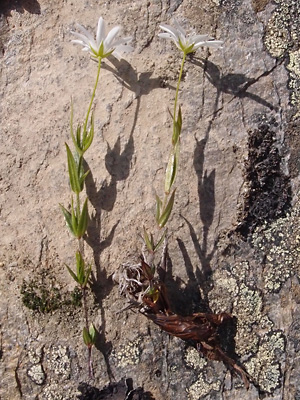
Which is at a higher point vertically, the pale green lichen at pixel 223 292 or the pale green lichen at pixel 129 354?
the pale green lichen at pixel 223 292

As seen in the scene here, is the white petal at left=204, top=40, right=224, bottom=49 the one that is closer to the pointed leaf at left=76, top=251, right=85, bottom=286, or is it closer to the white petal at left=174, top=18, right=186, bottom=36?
the white petal at left=174, top=18, right=186, bottom=36

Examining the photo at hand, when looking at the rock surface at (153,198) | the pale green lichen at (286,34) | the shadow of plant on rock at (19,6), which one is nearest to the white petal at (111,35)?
the rock surface at (153,198)

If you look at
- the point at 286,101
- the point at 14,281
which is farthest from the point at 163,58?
the point at 14,281

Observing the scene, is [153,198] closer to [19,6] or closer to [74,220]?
[74,220]

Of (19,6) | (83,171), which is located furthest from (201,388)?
(19,6)

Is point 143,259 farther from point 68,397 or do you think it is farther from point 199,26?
point 199,26

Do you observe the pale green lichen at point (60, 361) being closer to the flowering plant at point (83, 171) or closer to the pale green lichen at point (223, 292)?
the flowering plant at point (83, 171)

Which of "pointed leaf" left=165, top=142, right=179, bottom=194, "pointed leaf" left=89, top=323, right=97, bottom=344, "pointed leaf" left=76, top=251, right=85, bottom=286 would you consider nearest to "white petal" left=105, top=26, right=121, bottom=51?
"pointed leaf" left=165, top=142, right=179, bottom=194
